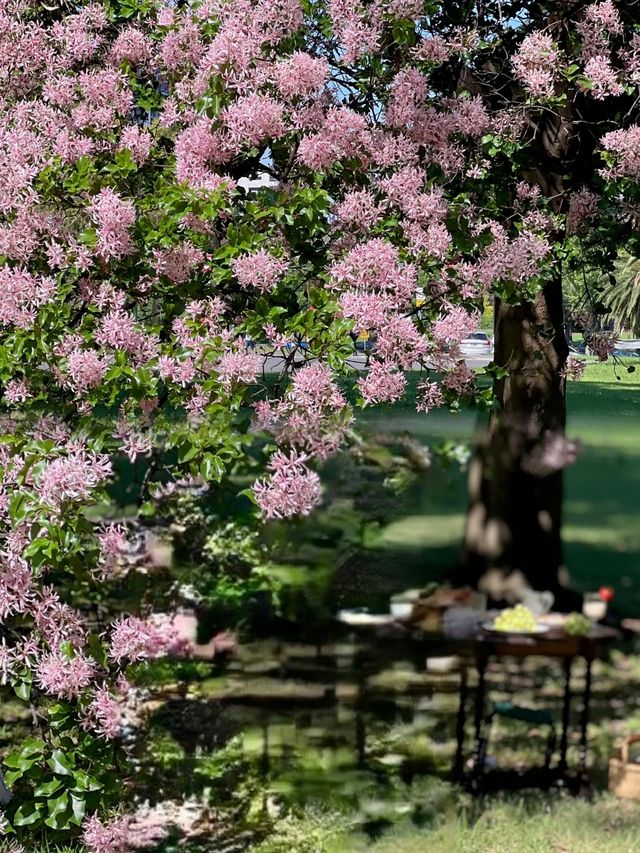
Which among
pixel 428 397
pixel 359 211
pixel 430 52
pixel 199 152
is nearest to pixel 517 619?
pixel 428 397

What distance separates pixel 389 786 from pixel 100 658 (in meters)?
0.94

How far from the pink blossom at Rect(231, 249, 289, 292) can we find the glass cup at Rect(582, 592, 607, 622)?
1580 millimetres

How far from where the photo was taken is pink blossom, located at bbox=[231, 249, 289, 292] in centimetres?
359

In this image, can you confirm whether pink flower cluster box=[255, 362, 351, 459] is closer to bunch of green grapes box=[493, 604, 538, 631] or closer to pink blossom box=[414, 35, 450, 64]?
bunch of green grapes box=[493, 604, 538, 631]

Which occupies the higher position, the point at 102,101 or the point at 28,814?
the point at 102,101

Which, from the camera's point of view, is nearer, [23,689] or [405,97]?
[23,689]

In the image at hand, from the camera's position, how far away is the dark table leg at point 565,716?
272cm

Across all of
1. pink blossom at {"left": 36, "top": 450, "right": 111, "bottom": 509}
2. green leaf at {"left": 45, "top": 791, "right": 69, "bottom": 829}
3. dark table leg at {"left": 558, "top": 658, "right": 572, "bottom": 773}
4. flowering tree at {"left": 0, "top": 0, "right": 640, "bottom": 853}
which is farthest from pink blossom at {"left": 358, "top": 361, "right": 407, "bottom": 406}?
green leaf at {"left": 45, "top": 791, "right": 69, "bottom": 829}

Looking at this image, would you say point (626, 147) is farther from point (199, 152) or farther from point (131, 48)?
point (131, 48)

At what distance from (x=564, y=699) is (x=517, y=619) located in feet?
0.93

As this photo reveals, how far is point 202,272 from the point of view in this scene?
3.84m

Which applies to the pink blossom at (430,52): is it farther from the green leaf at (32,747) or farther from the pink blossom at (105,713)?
the green leaf at (32,747)

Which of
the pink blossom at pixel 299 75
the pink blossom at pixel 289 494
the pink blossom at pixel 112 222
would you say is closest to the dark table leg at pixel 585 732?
the pink blossom at pixel 289 494

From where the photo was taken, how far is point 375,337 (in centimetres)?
371
